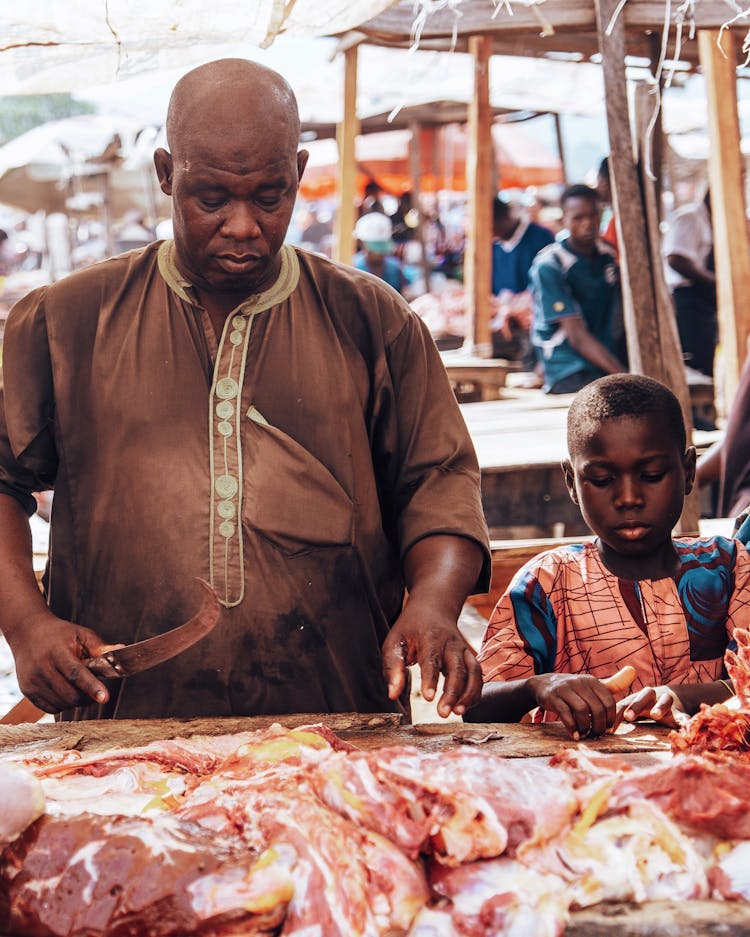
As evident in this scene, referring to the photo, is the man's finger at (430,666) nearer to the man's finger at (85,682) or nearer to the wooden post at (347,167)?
the man's finger at (85,682)

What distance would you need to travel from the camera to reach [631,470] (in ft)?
10.0

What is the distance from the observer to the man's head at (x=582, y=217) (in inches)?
335

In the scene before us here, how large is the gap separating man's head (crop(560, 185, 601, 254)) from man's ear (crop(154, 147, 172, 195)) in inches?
240

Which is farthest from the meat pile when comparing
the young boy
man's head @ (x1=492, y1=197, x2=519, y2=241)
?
man's head @ (x1=492, y1=197, x2=519, y2=241)

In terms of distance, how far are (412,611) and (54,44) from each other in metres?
2.43

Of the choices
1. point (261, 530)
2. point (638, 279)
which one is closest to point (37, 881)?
point (261, 530)

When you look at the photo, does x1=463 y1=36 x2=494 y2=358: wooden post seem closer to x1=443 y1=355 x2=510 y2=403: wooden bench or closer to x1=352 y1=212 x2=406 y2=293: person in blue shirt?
x1=443 y1=355 x2=510 y2=403: wooden bench

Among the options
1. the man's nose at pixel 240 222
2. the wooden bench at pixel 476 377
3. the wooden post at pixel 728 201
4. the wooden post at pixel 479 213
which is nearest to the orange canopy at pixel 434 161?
the wooden post at pixel 479 213

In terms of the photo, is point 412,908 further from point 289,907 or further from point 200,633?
point 200,633

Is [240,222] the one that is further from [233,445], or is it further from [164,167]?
[233,445]

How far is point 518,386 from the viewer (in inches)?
420

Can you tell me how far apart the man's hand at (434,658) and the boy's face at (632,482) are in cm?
74

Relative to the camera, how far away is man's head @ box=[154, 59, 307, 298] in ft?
8.61

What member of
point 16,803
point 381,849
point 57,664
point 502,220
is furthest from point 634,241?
point 502,220
